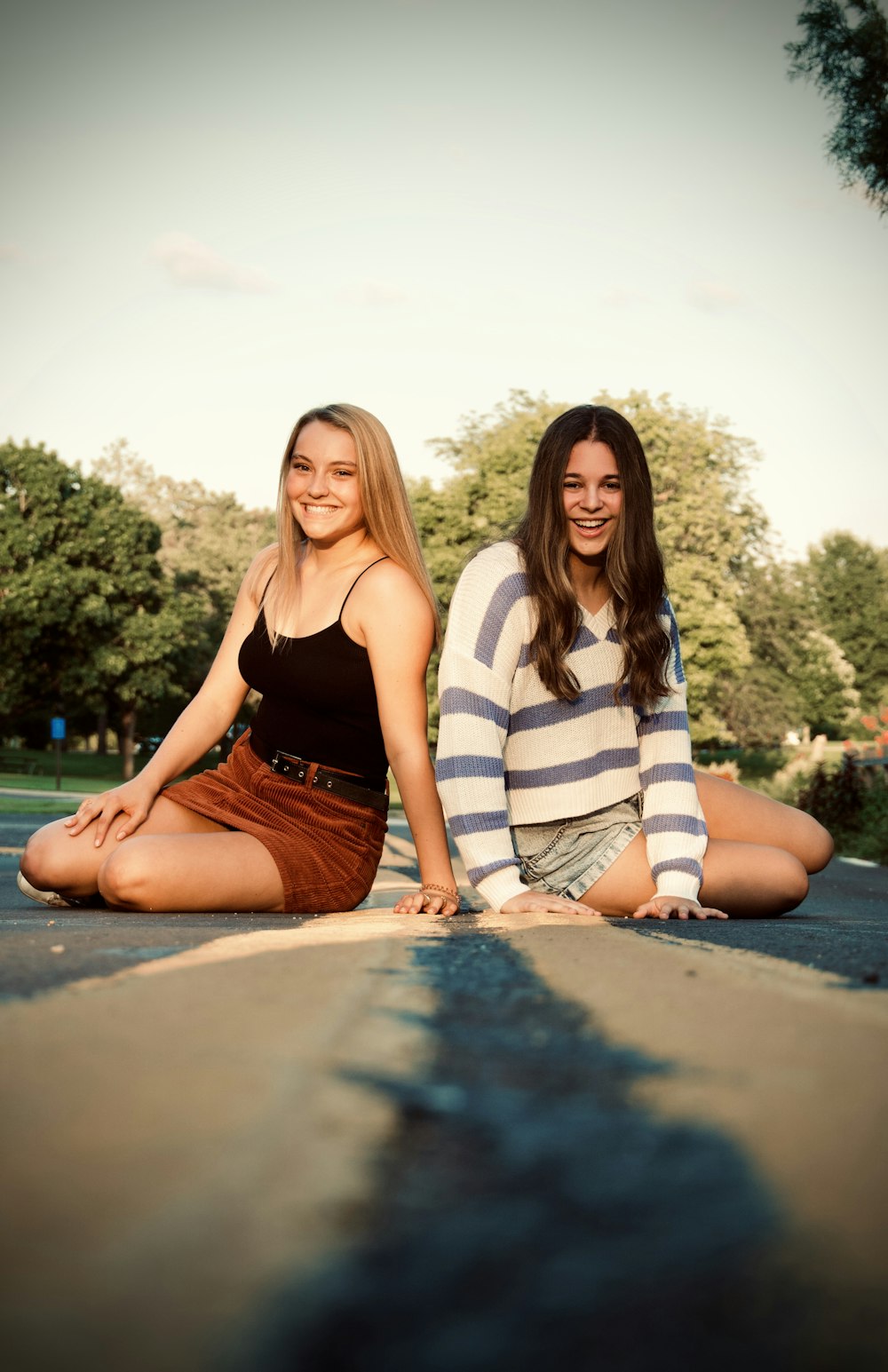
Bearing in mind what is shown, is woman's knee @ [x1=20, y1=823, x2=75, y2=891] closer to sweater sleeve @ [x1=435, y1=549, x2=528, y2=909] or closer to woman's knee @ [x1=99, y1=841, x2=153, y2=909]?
woman's knee @ [x1=99, y1=841, x2=153, y2=909]

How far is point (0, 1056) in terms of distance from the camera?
0.92m

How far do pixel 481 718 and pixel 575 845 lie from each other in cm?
49

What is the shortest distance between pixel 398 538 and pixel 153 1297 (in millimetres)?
3301

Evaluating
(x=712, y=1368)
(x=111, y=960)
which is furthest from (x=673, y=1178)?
(x=111, y=960)

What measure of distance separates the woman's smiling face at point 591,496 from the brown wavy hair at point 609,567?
0.02 metres

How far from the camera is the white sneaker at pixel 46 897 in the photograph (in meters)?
3.47

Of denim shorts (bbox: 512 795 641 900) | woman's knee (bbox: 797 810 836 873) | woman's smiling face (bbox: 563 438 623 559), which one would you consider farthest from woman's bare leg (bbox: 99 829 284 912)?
woman's knee (bbox: 797 810 836 873)

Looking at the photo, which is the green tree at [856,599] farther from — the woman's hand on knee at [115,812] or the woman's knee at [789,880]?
the woman's hand on knee at [115,812]

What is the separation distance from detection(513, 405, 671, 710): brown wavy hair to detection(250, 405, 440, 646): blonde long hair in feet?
1.19

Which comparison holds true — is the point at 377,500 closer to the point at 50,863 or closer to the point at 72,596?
the point at 50,863

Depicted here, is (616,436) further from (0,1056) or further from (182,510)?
(182,510)

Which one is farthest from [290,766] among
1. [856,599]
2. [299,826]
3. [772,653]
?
[856,599]

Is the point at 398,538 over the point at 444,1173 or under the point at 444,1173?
over

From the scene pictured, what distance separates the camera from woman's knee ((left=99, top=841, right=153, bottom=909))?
300 centimetres
